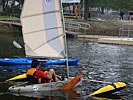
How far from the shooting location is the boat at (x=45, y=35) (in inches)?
688

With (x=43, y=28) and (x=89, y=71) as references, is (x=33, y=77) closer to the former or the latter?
(x=43, y=28)

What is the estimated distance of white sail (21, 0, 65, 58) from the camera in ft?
58.4

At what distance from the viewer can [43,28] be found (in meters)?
18.5

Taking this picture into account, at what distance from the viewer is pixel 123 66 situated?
26781 mm

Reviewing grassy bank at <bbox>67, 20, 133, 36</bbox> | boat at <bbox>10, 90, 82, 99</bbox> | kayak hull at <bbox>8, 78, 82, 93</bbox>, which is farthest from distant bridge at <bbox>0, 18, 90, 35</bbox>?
boat at <bbox>10, 90, 82, 99</bbox>

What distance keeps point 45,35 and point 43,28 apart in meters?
0.44

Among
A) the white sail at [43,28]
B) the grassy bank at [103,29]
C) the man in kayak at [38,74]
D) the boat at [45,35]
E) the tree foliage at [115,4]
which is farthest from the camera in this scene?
the tree foliage at [115,4]

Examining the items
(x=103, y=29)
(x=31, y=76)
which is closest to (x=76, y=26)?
(x=103, y=29)

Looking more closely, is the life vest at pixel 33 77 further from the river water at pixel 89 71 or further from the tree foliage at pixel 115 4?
the tree foliage at pixel 115 4

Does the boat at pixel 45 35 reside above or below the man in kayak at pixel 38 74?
above

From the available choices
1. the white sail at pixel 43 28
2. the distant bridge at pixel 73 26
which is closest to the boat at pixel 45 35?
the white sail at pixel 43 28

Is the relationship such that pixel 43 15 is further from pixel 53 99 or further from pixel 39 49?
pixel 53 99

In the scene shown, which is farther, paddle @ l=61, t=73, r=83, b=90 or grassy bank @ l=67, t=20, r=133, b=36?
grassy bank @ l=67, t=20, r=133, b=36

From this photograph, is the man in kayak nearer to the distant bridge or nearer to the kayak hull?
the kayak hull
